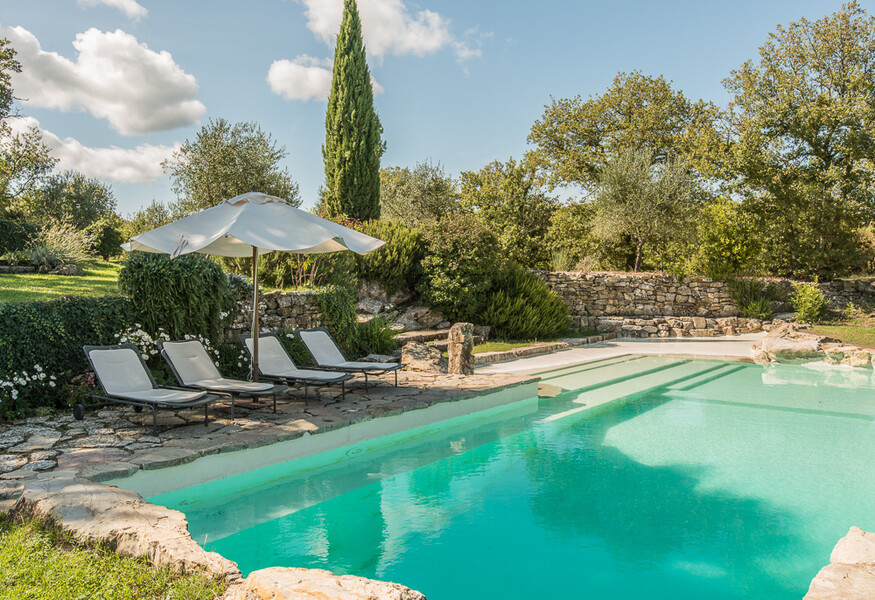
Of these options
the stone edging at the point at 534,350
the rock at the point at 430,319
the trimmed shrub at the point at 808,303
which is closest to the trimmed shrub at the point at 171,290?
the stone edging at the point at 534,350

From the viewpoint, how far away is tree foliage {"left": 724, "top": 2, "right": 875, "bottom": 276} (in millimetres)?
16688

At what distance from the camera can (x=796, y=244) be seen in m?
18.3

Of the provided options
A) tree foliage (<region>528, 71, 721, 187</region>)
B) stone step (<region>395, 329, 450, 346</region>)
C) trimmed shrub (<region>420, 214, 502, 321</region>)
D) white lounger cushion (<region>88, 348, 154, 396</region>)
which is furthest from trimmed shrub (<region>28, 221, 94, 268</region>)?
tree foliage (<region>528, 71, 721, 187</region>)

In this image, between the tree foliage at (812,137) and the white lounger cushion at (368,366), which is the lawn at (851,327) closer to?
the tree foliage at (812,137)

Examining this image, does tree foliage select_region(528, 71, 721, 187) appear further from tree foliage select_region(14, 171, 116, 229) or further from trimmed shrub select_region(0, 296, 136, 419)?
tree foliage select_region(14, 171, 116, 229)

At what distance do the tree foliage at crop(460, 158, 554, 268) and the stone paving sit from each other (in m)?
A: 16.0

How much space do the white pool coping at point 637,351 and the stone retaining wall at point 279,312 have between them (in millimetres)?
3031

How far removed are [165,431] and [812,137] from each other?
65.8ft

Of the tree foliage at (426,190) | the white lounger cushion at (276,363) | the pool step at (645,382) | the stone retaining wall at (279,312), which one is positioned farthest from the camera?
the tree foliage at (426,190)

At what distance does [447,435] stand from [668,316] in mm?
12699

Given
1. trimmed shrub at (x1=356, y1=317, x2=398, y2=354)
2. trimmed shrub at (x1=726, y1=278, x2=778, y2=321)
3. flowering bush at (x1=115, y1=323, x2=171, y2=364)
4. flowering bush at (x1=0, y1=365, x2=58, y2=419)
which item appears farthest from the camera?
trimmed shrub at (x1=726, y1=278, x2=778, y2=321)

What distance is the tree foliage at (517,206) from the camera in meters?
23.1

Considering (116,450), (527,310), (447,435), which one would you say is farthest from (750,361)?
(116,450)

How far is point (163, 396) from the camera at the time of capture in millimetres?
5043
